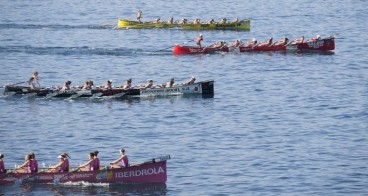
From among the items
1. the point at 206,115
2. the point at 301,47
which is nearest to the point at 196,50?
the point at 301,47

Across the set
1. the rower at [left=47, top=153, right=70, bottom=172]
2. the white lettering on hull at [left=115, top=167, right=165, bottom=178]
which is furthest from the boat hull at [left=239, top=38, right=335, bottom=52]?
the rower at [left=47, top=153, right=70, bottom=172]

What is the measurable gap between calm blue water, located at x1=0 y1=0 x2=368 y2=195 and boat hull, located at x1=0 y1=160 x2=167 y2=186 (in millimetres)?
470

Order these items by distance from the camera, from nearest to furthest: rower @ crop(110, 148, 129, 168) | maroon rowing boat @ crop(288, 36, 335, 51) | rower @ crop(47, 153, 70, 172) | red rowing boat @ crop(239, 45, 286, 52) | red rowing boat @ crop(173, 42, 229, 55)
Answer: rower @ crop(110, 148, 129, 168) < rower @ crop(47, 153, 70, 172) < red rowing boat @ crop(173, 42, 229, 55) < maroon rowing boat @ crop(288, 36, 335, 51) < red rowing boat @ crop(239, 45, 286, 52)

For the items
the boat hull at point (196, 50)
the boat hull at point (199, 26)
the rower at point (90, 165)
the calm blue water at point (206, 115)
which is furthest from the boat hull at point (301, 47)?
the rower at point (90, 165)

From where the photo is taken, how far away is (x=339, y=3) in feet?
641

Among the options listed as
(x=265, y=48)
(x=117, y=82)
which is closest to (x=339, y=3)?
(x=265, y=48)

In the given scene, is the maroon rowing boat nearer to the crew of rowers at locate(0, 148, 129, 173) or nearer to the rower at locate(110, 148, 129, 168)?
the crew of rowers at locate(0, 148, 129, 173)

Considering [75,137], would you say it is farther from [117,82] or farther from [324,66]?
[324,66]

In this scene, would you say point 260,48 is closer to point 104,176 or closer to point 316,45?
point 316,45

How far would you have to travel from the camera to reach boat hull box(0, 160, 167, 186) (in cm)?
6078

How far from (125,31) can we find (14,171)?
8386 centimetres

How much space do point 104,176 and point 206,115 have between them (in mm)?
24364

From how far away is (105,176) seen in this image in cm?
6131

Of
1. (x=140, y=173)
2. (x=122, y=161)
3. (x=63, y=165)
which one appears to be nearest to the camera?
(x=140, y=173)
